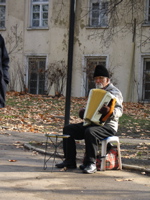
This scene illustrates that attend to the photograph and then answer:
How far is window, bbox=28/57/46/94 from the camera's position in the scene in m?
28.0

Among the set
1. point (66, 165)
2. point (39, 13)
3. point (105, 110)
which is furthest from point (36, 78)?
point (105, 110)

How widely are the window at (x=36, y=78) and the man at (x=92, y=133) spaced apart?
19.6 metres

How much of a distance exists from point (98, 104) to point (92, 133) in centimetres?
48


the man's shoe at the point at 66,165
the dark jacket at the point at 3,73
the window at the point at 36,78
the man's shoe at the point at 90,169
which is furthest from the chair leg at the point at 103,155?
the window at the point at 36,78

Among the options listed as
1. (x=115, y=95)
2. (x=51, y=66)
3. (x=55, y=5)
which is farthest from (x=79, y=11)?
(x=115, y=95)

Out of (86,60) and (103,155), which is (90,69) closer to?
(86,60)

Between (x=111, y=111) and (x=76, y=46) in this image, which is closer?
(x=111, y=111)

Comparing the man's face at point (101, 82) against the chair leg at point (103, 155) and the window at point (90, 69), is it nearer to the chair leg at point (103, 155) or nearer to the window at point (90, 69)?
the chair leg at point (103, 155)

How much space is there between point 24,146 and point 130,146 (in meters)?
2.19

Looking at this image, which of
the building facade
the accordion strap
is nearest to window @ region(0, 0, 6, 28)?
the building facade

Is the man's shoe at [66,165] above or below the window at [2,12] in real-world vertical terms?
below

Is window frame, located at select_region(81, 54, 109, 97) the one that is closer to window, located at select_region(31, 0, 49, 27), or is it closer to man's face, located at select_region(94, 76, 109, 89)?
window, located at select_region(31, 0, 49, 27)

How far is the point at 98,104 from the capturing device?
8133 mm

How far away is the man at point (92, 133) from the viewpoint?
7914mm
